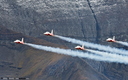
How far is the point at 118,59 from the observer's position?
632ft

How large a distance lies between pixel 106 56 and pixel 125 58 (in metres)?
12.0

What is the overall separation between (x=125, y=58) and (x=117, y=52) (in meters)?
10.7

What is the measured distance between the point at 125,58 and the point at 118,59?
4.81 meters

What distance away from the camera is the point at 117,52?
198750 mm

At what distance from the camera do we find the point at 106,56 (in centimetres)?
19925

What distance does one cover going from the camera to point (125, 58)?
7411 inches

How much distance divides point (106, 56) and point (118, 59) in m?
7.25

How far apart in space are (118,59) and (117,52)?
6315 millimetres

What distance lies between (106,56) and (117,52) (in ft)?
11.8
